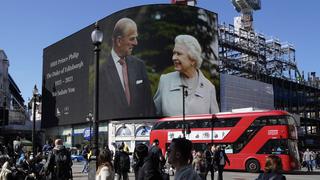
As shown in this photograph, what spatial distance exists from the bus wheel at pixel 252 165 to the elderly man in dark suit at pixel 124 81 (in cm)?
2834

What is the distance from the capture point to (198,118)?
3709cm

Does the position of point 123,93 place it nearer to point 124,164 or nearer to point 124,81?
point 124,81

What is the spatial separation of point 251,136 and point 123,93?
3200cm

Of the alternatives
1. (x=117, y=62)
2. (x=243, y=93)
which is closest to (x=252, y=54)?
(x=243, y=93)

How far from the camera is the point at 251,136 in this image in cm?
3291

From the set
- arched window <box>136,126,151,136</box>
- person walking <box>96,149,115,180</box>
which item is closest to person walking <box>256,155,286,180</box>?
person walking <box>96,149,115,180</box>

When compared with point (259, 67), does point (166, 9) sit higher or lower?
higher

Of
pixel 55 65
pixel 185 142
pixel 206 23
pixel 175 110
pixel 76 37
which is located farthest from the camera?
pixel 55 65

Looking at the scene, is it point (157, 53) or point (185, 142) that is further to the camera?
point (157, 53)

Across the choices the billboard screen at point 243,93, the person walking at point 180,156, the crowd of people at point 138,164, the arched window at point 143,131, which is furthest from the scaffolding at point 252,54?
the person walking at point 180,156

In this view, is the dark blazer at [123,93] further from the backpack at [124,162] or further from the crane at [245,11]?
the backpack at [124,162]

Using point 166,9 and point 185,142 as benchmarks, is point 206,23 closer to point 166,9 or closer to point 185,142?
point 166,9

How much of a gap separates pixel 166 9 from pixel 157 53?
6.12 metres

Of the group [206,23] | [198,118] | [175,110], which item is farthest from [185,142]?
[206,23]
